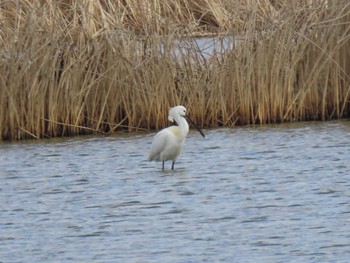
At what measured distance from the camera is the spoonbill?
41.8 ft

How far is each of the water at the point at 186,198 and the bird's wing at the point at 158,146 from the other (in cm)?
16

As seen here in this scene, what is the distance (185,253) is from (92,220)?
5.55ft

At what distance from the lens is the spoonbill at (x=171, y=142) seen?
12.8m

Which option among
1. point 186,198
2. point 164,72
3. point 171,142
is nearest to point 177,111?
point 171,142

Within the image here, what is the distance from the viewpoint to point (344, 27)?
589 inches

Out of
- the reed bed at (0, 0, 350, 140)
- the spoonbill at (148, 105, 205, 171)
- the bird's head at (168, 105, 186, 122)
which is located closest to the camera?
the spoonbill at (148, 105, 205, 171)

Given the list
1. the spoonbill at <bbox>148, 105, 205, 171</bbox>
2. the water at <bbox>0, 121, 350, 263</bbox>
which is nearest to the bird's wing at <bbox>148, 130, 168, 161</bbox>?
the spoonbill at <bbox>148, 105, 205, 171</bbox>

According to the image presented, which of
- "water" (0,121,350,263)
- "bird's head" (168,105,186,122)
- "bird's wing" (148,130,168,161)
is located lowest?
"water" (0,121,350,263)

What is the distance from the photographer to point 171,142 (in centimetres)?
1274

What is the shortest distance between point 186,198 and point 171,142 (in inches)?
76.7

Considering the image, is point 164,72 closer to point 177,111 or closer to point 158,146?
point 177,111

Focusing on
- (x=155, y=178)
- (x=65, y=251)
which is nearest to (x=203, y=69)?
(x=155, y=178)

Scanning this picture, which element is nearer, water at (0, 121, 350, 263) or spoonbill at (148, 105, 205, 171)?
water at (0, 121, 350, 263)

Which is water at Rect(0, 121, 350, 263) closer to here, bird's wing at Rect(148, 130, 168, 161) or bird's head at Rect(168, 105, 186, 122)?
bird's wing at Rect(148, 130, 168, 161)
